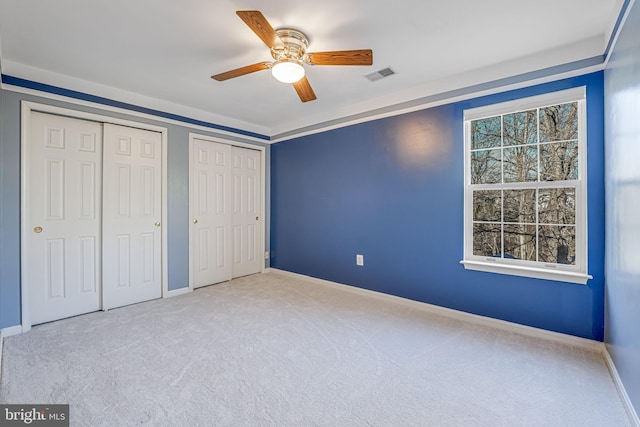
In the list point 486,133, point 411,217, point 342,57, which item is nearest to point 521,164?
point 486,133

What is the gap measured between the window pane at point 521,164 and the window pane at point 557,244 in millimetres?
467

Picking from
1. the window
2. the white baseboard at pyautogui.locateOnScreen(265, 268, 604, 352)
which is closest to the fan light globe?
the window

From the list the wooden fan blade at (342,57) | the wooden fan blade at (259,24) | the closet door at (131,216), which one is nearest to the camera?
the wooden fan blade at (259,24)

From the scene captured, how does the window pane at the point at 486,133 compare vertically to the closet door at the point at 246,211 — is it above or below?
above

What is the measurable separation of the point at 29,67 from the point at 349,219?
3511 mm

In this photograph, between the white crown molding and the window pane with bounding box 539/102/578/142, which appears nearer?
the window pane with bounding box 539/102/578/142

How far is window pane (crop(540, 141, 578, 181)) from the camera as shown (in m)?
2.44

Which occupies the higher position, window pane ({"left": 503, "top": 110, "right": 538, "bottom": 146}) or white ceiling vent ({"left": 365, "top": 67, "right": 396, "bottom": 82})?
white ceiling vent ({"left": 365, "top": 67, "right": 396, "bottom": 82})

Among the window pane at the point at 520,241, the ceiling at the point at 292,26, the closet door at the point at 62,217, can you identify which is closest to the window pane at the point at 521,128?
the ceiling at the point at 292,26

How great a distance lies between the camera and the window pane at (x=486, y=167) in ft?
9.19

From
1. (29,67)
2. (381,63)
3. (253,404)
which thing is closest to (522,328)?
(253,404)

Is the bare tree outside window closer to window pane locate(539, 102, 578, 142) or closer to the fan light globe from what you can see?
window pane locate(539, 102, 578, 142)

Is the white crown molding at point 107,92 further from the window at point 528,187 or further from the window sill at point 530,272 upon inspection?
the window sill at point 530,272

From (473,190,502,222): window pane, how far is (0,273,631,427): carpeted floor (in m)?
1.03
